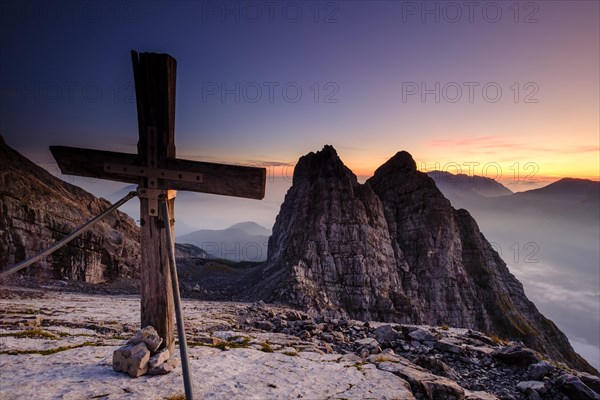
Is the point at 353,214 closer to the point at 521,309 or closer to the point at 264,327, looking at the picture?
the point at 264,327

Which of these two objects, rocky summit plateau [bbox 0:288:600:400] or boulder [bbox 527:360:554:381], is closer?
rocky summit plateau [bbox 0:288:600:400]

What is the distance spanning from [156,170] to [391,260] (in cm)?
6084

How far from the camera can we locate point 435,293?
220 ft

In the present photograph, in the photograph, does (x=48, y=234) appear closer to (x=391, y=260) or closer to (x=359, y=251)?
(x=359, y=251)

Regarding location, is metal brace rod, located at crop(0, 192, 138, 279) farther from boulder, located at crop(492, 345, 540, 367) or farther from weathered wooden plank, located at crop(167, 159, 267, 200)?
boulder, located at crop(492, 345, 540, 367)

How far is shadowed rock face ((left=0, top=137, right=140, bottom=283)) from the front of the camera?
3119cm

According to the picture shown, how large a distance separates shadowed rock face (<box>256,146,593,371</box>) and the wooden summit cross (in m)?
27.0

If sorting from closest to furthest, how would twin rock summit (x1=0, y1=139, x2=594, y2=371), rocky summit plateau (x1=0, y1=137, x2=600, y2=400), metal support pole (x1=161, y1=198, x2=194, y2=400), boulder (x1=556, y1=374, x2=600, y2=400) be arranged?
metal support pole (x1=161, y1=198, x2=194, y2=400) → rocky summit plateau (x1=0, y1=137, x2=600, y2=400) → boulder (x1=556, y1=374, x2=600, y2=400) → twin rock summit (x1=0, y1=139, x2=594, y2=371)

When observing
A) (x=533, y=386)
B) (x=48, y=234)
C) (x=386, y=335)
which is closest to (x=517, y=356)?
(x=533, y=386)

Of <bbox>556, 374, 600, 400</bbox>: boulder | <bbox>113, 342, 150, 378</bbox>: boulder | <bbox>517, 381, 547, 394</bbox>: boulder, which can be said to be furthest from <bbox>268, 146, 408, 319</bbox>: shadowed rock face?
<bbox>113, 342, 150, 378</bbox>: boulder

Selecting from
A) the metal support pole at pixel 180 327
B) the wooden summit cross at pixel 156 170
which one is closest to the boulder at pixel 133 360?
the wooden summit cross at pixel 156 170

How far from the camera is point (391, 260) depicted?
62.9m

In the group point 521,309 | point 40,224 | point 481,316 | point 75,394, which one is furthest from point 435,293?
point 75,394

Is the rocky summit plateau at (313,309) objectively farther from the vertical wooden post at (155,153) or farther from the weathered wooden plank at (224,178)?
the weathered wooden plank at (224,178)
